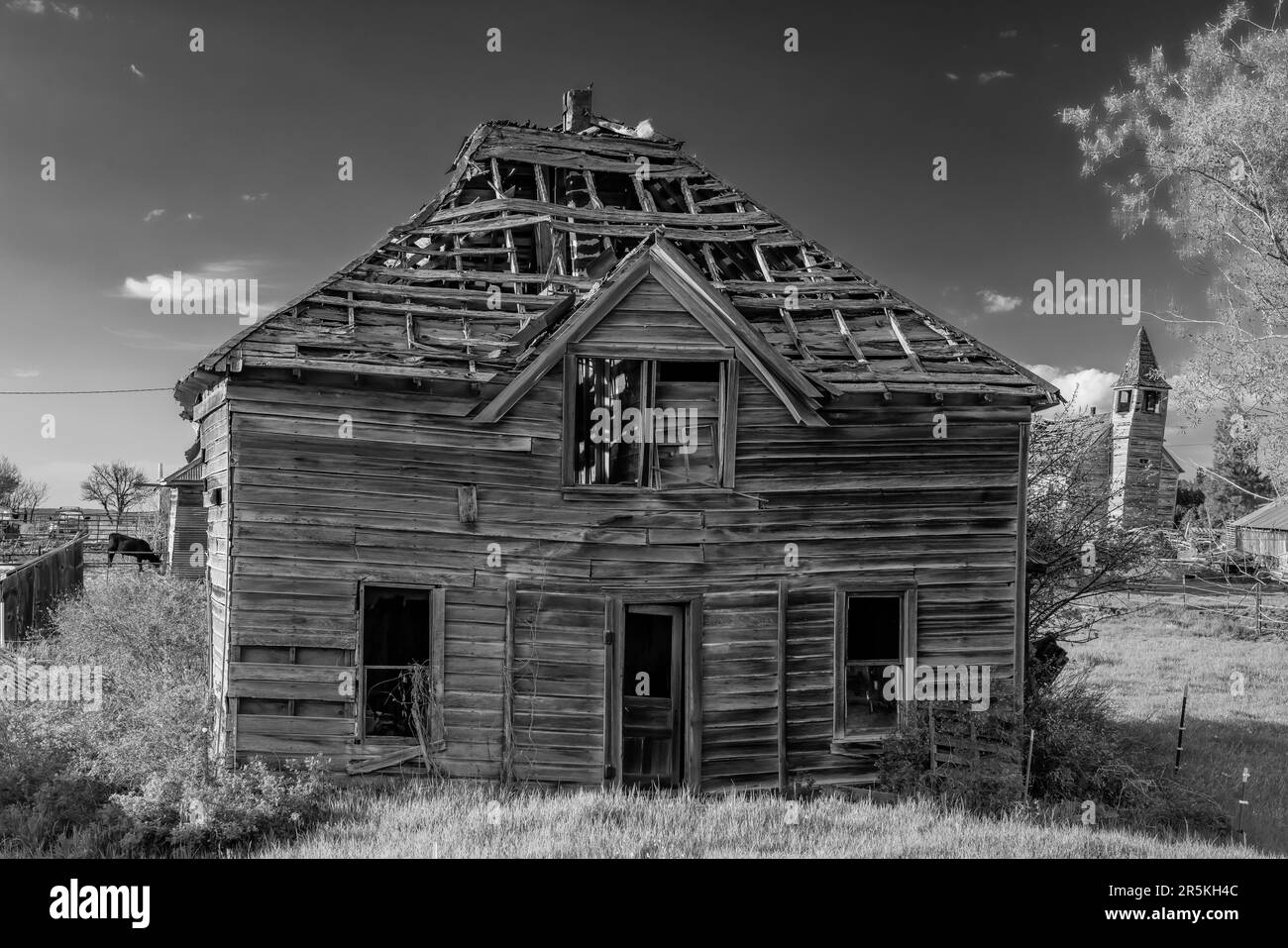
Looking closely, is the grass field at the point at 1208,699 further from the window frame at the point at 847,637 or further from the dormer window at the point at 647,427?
the dormer window at the point at 647,427

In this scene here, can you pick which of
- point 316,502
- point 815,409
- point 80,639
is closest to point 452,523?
point 316,502

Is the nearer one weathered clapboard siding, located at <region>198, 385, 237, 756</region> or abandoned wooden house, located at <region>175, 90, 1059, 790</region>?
weathered clapboard siding, located at <region>198, 385, 237, 756</region>

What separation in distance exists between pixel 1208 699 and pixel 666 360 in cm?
1736

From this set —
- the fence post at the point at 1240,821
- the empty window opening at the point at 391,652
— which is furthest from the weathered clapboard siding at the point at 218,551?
the fence post at the point at 1240,821

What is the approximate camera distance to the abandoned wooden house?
9.97 metres

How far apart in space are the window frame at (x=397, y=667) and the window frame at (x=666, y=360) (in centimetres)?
203

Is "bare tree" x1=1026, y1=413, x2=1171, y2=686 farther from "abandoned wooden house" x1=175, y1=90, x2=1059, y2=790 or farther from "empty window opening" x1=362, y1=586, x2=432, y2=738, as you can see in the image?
"empty window opening" x1=362, y1=586, x2=432, y2=738

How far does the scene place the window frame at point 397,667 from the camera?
32.8 feet

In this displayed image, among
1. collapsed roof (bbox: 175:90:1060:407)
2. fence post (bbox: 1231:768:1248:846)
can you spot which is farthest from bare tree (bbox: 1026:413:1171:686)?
collapsed roof (bbox: 175:90:1060:407)

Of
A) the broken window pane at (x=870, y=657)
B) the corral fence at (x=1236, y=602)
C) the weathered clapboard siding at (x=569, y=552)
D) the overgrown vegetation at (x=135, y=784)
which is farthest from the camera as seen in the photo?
the corral fence at (x=1236, y=602)

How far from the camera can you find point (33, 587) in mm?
22219

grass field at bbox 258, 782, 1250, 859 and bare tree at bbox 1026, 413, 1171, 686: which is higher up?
bare tree at bbox 1026, 413, 1171, 686

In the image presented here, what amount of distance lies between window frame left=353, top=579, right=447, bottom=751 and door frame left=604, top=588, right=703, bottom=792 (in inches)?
76.0

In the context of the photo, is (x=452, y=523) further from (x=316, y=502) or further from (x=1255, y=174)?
(x=1255, y=174)
